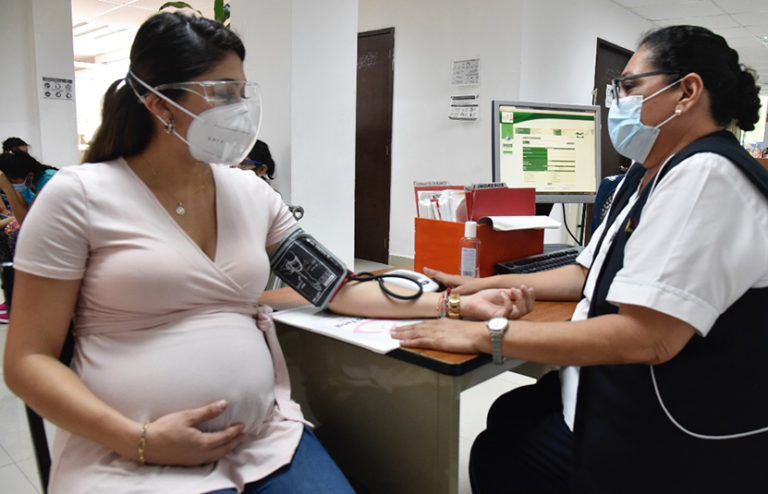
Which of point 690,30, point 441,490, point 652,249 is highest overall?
point 690,30

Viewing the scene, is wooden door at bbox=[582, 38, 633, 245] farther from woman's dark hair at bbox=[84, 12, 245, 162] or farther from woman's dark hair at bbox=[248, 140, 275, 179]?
woman's dark hair at bbox=[84, 12, 245, 162]

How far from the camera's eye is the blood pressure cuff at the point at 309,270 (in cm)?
119

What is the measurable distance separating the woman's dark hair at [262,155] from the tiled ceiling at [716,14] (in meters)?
3.98

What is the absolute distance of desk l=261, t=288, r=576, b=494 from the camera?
999 millimetres

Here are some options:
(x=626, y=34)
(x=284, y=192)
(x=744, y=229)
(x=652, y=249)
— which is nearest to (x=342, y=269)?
(x=652, y=249)

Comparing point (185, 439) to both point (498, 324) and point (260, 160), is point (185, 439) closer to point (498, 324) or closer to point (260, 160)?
point (498, 324)

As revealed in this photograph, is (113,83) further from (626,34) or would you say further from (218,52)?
(626,34)

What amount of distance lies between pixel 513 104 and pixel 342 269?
1.12 meters

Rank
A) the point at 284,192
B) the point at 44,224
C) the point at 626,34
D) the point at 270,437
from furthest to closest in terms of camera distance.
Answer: the point at 626,34 < the point at 284,192 < the point at 270,437 < the point at 44,224

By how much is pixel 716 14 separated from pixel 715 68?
5.62 meters

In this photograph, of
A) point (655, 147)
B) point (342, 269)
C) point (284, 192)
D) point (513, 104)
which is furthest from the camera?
point (284, 192)

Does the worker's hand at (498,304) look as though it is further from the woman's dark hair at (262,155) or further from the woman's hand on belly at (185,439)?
the woman's dark hair at (262,155)

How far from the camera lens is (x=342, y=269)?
1.24 meters

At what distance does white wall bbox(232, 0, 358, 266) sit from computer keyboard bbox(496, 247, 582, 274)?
1.72 meters
